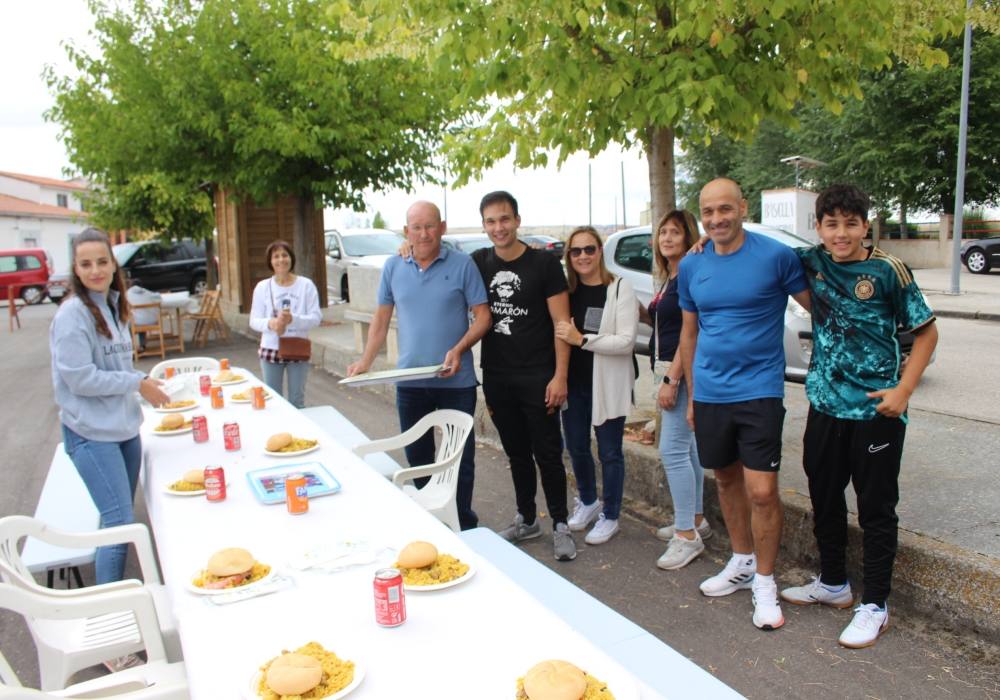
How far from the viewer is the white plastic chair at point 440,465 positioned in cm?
430

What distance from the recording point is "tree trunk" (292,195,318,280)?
45.9ft

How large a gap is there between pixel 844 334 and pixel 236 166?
11.7 metres

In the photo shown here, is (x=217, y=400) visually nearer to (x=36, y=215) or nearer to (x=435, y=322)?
(x=435, y=322)

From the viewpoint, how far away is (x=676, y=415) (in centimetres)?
433

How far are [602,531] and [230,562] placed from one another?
2.73 metres

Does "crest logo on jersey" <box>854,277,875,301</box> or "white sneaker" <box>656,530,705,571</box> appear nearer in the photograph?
"crest logo on jersey" <box>854,277,875,301</box>

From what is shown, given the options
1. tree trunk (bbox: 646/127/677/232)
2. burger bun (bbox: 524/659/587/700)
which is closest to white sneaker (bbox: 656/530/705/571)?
tree trunk (bbox: 646/127/677/232)

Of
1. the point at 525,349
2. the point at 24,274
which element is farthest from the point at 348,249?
the point at 24,274

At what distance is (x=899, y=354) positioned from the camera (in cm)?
334

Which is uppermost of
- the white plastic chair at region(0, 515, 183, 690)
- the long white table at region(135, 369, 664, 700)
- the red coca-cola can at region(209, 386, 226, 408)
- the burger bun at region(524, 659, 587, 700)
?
the red coca-cola can at region(209, 386, 226, 408)

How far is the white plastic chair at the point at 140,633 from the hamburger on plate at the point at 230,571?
340 mm

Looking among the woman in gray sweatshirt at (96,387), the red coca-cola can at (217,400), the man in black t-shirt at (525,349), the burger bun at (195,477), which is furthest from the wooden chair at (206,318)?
the burger bun at (195,477)

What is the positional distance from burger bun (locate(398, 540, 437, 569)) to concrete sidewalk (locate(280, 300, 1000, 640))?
2.50 m

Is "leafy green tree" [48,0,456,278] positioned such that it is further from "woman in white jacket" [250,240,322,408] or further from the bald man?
the bald man
